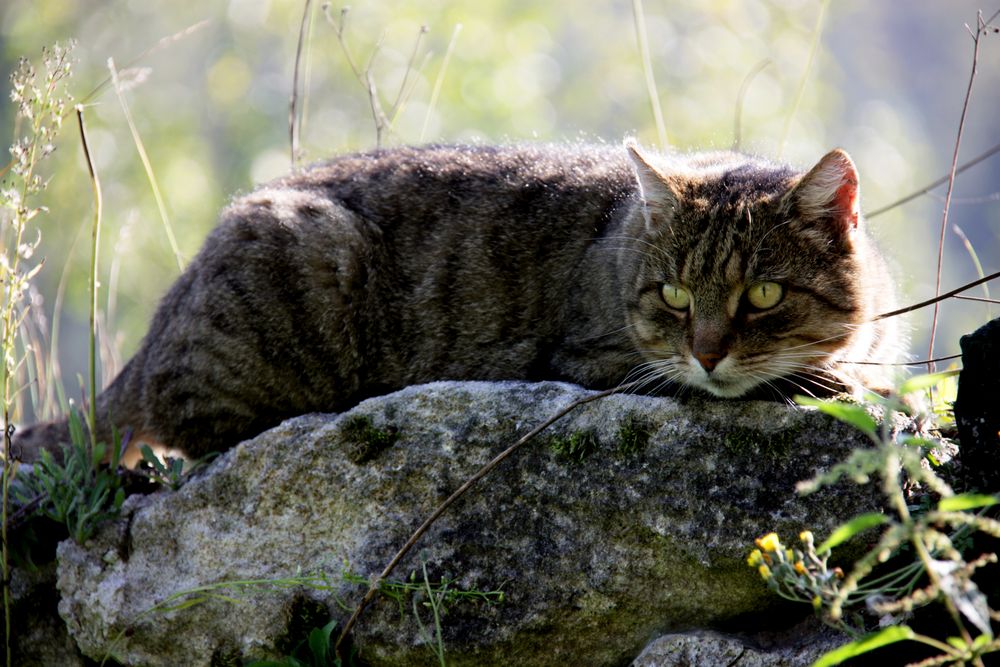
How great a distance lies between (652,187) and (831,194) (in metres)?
0.60

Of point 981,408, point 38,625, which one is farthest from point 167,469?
point 981,408

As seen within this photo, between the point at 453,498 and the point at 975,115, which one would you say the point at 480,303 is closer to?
the point at 453,498

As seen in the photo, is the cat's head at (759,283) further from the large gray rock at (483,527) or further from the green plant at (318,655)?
the green plant at (318,655)

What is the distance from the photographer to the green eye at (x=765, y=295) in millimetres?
3074

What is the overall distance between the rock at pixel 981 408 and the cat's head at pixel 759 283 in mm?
578

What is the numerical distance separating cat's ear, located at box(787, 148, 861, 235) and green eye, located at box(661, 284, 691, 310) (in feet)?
1.44

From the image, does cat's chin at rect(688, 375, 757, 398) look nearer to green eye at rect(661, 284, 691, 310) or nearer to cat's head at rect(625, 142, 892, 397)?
cat's head at rect(625, 142, 892, 397)

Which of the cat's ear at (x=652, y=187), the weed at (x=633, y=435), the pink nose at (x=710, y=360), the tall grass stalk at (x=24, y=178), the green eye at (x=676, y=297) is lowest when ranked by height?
the weed at (x=633, y=435)

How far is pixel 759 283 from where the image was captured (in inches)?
122

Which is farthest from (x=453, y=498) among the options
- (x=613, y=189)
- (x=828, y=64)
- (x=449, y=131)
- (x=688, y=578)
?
(x=828, y=64)

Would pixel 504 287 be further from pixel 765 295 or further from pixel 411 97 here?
pixel 411 97

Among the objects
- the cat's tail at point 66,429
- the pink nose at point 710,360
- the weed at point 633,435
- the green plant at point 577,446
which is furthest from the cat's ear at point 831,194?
the cat's tail at point 66,429

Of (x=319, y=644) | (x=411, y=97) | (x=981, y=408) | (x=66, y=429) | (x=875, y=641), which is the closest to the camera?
(x=875, y=641)

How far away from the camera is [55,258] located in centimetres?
1273
